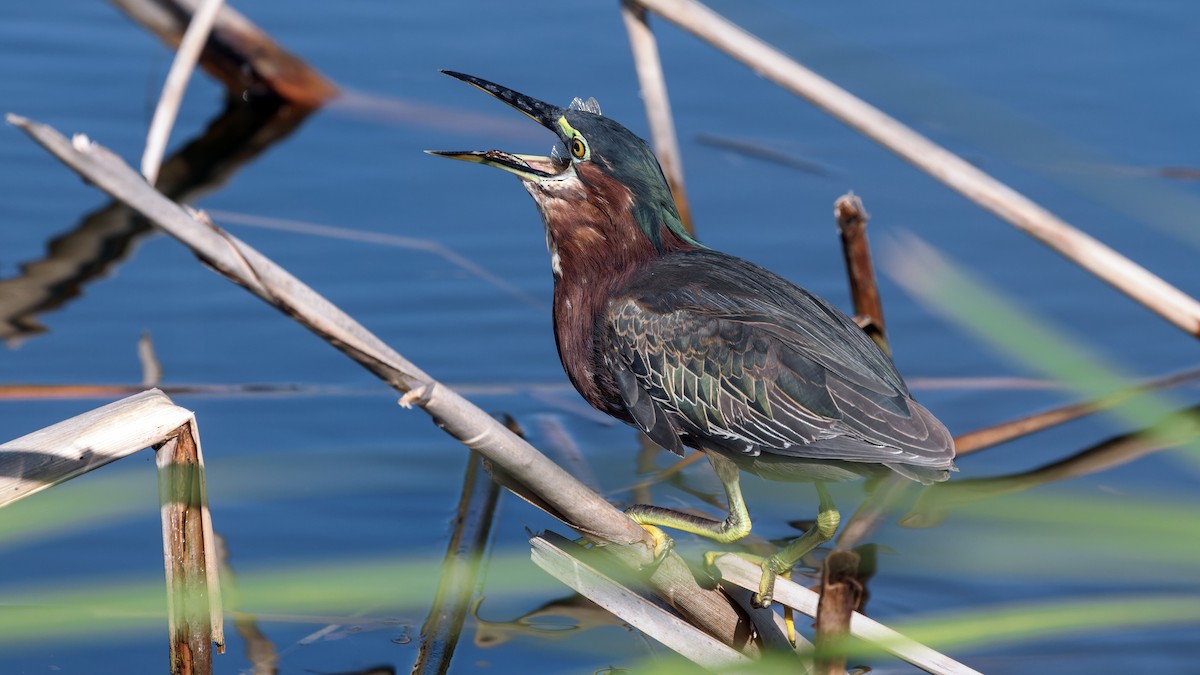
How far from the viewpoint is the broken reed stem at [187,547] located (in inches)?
132

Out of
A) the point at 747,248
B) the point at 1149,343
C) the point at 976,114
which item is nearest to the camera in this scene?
the point at 1149,343

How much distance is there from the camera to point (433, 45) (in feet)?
27.6

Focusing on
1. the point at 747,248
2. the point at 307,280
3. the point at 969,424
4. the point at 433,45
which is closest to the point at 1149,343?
the point at 969,424

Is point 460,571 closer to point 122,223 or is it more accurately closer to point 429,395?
point 429,395

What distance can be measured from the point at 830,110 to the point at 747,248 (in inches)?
67.2

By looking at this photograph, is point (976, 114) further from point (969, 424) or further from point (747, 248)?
point (969, 424)

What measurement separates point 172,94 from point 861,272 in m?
3.03

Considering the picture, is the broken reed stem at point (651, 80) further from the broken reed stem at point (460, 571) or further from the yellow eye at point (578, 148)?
the yellow eye at point (578, 148)

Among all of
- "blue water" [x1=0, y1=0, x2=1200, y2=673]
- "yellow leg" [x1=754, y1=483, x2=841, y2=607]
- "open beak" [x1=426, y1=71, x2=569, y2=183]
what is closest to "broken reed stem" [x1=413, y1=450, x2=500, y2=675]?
"blue water" [x1=0, y1=0, x2=1200, y2=673]

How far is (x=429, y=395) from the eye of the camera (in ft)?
9.59

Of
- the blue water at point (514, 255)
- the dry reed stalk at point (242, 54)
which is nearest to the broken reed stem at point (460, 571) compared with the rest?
the blue water at point (514, 255)

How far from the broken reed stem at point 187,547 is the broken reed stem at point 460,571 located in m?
0.80

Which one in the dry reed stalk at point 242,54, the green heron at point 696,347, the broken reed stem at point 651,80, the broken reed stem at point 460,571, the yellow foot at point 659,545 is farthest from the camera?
the dry reed stalk at point 242,54

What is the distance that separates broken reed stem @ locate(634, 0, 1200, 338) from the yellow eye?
53.5 inches
